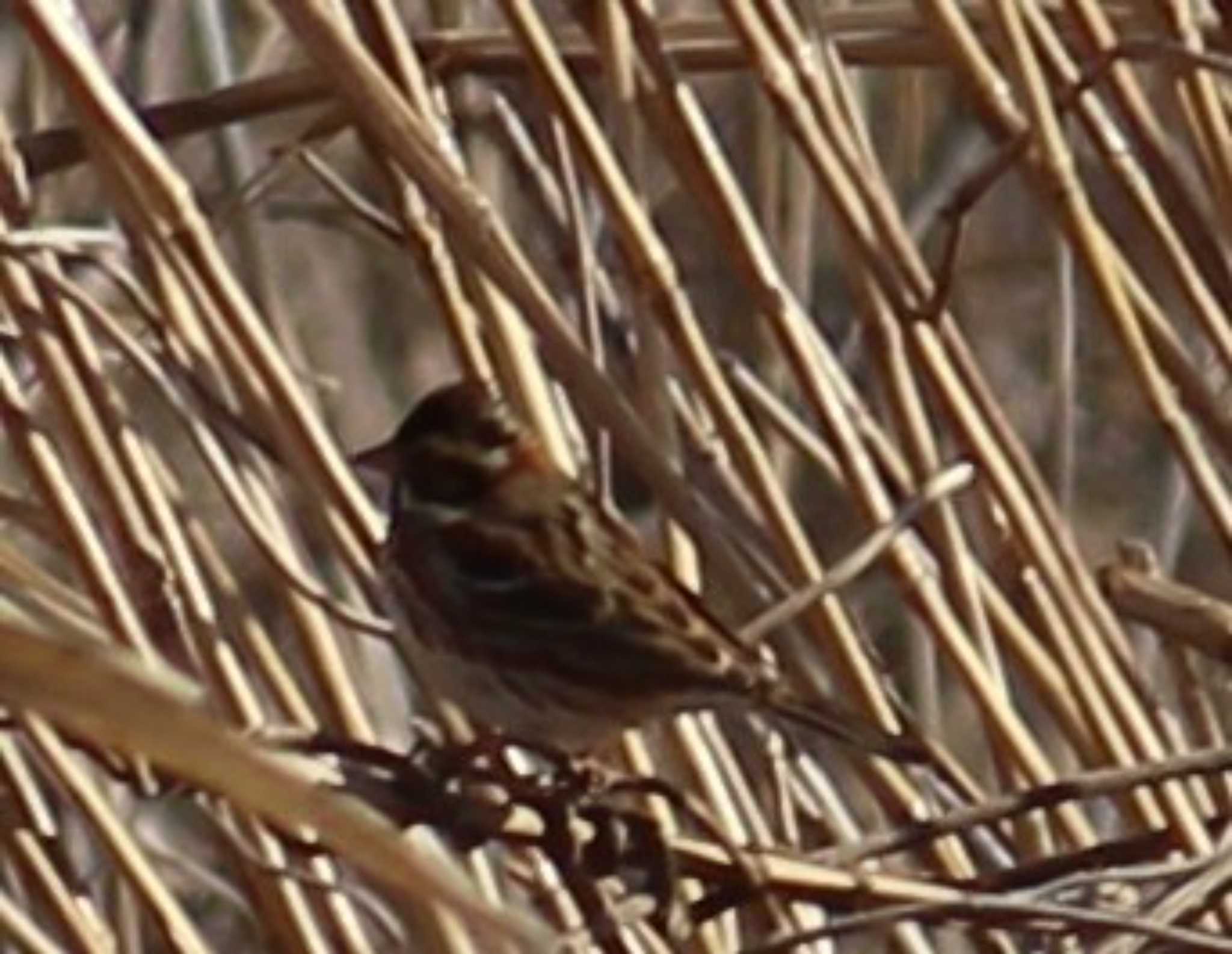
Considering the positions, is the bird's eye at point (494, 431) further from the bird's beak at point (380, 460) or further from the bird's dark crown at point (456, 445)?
the bird's beak at point (380, 460)

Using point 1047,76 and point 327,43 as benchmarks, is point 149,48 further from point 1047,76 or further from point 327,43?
point 327,43

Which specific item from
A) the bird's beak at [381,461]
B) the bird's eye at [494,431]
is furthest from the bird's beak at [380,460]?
the bird's eye at [494,431]

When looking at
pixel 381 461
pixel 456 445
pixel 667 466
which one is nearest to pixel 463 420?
pixel 456 445

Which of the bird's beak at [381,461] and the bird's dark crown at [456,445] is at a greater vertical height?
the bird's beak at [381,461]

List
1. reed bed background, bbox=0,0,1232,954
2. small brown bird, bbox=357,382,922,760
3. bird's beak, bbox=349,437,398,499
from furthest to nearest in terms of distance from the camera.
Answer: bird's beak, bbox=349,437,398,499 < small brown bird, bbox=357,382,922,760 < reed bed background, bbox=0,0,1232,954

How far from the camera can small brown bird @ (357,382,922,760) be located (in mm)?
1859

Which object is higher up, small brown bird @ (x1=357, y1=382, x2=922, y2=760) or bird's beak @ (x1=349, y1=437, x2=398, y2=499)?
bird's beak @ (x1=349, y1=437, x2=398, y2=499)

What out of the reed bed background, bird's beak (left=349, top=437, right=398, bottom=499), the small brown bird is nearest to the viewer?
the reed bed background

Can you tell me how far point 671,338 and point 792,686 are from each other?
205mm

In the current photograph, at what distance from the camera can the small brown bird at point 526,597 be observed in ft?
6.10

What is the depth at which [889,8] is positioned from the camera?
2158 millimetres

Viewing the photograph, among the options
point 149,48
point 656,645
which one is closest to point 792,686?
point 656,645

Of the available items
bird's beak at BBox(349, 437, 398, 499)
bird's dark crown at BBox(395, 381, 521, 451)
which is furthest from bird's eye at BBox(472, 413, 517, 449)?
bird's beak at BBox(349, 437, 398, 499)

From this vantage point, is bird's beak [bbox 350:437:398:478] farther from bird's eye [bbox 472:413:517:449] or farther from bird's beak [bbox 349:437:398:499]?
bird's eye [bbox 472:413:517:449]
